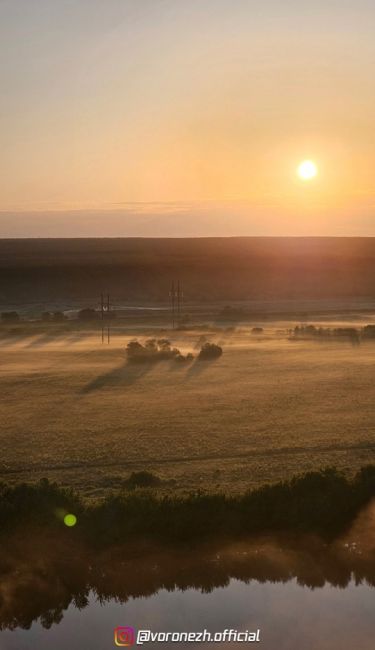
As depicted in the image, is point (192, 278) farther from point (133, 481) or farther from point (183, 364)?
point (133, 481)

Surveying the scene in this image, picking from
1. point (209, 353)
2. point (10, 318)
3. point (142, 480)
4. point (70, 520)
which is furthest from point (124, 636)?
point (10, 318)

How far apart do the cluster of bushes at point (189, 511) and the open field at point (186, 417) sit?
1434 mm

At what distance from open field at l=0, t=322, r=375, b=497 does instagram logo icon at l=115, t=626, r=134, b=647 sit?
5959 millimetres

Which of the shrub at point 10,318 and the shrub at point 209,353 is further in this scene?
the shrub at point 10,318

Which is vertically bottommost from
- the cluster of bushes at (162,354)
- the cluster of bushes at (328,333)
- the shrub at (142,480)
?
the shrub at (142,480)

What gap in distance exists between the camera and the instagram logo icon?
553 inches

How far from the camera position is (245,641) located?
1389 centimetres

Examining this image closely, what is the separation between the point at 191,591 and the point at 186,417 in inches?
533

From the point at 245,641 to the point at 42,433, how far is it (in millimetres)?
14593

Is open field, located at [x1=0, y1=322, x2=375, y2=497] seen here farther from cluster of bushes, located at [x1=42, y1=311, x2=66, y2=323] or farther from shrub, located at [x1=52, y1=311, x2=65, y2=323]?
cluster of bushes, located at [x1=42, y1=311, x2=66, y2=323]

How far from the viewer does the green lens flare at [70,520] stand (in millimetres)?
18234

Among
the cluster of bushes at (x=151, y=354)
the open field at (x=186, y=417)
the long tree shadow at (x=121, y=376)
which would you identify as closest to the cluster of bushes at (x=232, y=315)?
the open field at (x=186, y=417)

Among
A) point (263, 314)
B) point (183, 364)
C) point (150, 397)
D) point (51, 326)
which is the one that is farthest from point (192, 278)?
point (150, 397)

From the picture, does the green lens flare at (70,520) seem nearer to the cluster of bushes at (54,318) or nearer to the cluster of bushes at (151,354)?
the cluster of bushes at (151,354)
